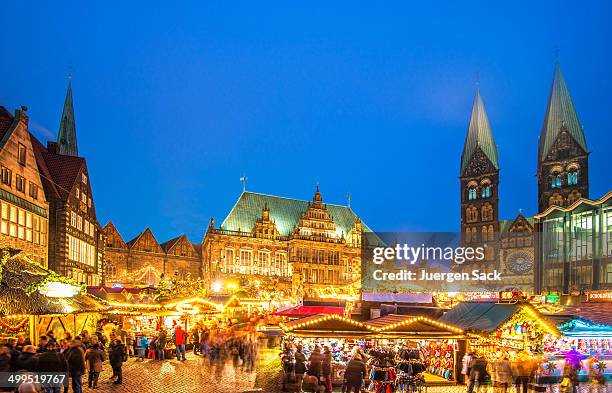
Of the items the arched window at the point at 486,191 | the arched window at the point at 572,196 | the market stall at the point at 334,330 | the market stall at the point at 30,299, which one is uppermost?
the arched window at the point at 486,191

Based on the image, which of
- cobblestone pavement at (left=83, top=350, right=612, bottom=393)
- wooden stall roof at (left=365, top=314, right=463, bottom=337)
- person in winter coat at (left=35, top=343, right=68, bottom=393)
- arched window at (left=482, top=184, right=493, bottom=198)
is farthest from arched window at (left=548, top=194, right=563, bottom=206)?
person in winter coat at (left=35, top=343, right=68, bottom=393)

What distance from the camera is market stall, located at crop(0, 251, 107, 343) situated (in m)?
18.9

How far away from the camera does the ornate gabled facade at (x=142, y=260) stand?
73.0m

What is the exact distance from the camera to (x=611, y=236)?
49719 mm

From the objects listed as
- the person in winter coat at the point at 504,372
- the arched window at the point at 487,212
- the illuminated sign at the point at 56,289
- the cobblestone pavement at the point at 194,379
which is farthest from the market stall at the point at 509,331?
the arched window at the point at 487,212

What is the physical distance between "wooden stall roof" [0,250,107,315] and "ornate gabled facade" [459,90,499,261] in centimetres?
7437

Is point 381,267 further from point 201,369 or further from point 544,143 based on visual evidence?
point 201,369

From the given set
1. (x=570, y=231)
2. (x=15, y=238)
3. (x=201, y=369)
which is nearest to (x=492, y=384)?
(x=201, y=369)

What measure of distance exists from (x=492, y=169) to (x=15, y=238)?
73.4 metres

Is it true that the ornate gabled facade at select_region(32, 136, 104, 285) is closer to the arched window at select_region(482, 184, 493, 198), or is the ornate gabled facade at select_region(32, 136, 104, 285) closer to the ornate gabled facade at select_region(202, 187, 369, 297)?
the ornate gabled facade at select_region(202, 187, 369, 297)

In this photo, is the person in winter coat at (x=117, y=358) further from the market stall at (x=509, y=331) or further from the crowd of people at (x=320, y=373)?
the market stall at (x=509, y=331)

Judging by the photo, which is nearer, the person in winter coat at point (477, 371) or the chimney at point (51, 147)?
the person in winter coat at point (477, 371)

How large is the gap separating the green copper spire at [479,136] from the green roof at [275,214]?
1849cm

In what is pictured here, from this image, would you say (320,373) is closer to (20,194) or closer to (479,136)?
(20,194)
